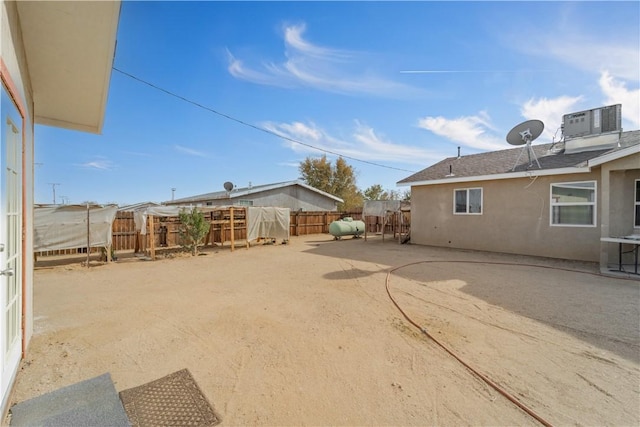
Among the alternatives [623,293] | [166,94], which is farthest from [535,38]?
[166,94]

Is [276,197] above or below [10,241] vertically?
above

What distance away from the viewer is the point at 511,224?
9672mm

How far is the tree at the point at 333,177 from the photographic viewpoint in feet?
104

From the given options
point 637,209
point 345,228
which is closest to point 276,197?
point 345,228

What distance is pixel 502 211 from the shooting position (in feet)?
32.5

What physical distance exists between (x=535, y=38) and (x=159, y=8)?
30.0ft

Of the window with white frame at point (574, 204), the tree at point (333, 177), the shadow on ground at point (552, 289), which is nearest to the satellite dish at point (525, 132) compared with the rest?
the window with white frame at point (574, 204)

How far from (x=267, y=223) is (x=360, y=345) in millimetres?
10767

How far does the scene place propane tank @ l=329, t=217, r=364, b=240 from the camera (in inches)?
606

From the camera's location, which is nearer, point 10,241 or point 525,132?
point 10,241

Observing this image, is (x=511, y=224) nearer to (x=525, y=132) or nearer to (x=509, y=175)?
(x=509, y=175)

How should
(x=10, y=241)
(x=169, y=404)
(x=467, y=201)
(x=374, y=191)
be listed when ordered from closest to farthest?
(x=169, y=404) → (x=10, y=241) → (x=467, y=201) → (x=374, y=191)

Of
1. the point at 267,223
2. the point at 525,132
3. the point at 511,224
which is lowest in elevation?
the point at 267,223

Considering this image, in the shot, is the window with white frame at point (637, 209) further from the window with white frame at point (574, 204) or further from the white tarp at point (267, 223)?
the white tarp at point (267, 223)
